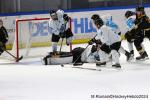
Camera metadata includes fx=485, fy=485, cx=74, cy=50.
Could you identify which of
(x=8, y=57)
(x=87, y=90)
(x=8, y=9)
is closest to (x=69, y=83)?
(x=87, y=90)

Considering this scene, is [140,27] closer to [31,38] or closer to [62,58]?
[62,58]

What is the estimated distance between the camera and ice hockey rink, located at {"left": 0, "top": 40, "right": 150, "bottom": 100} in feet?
17.8

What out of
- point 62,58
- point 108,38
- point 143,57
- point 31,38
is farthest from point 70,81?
point 31,38

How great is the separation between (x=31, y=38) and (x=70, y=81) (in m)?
3.04

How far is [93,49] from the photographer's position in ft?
25.4

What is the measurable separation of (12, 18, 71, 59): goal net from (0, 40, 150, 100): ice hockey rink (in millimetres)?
831

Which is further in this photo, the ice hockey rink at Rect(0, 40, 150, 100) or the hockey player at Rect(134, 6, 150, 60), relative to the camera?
the hockey player at Rect(134, 6, 150, 60)

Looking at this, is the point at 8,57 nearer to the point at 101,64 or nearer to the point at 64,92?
the point at 101,64

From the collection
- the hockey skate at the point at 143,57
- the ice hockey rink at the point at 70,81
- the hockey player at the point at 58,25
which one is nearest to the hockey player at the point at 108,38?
the ice hockey rink at the point at 70,81

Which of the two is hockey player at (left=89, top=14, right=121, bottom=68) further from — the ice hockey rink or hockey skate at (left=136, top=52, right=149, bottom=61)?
hockey skate at (left=136, top=52, right=149, bottom=61)

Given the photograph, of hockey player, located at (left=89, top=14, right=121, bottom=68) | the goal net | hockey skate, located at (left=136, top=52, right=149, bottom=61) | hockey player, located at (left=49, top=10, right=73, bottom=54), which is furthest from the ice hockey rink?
the goal net

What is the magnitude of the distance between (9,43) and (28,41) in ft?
2.95

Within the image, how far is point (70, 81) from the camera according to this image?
6316 millimetres

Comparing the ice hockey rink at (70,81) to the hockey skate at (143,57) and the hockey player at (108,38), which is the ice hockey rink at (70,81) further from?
the hockey player at (108,38)
